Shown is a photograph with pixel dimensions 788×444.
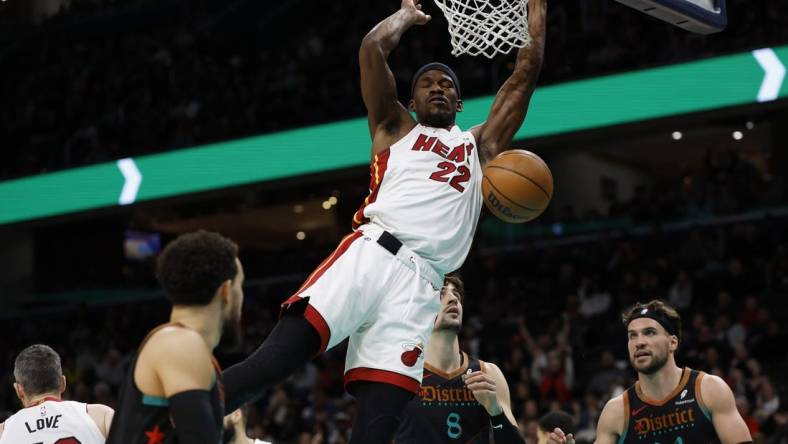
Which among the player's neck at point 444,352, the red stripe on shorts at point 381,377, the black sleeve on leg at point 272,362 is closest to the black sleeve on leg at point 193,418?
the black sleeve on leg at point 272,362

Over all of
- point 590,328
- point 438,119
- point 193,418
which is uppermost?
point 590,328

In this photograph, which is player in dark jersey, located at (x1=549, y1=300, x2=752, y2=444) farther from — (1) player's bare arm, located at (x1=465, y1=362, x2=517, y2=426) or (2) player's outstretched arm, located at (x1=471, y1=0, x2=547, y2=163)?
(2) player's outstretched arm, located at (x1=471, y1=0, x2=547, y2=163)

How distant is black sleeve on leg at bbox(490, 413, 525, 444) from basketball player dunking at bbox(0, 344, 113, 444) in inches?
80.4

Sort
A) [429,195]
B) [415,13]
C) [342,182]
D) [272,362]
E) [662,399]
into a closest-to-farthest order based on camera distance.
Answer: [272,362], [429,195], [415,13], [662,399], [342,182]

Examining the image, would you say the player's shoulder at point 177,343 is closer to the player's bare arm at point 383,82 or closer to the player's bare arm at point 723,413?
the player's bare arm at point 383,82

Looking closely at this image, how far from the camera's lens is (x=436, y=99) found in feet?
18.2

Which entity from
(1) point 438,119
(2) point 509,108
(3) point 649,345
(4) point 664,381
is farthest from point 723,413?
(1) point 438,119

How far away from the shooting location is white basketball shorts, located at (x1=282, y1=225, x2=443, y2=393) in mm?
4879

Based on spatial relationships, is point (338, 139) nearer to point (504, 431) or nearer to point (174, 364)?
point (504, 431)

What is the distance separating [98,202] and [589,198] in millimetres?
8790

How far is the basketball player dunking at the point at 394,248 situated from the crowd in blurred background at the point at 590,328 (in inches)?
245

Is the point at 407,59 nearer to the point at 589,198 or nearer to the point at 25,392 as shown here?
the point at 589,198

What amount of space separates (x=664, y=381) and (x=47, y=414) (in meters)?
3.36

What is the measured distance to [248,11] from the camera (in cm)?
2245
